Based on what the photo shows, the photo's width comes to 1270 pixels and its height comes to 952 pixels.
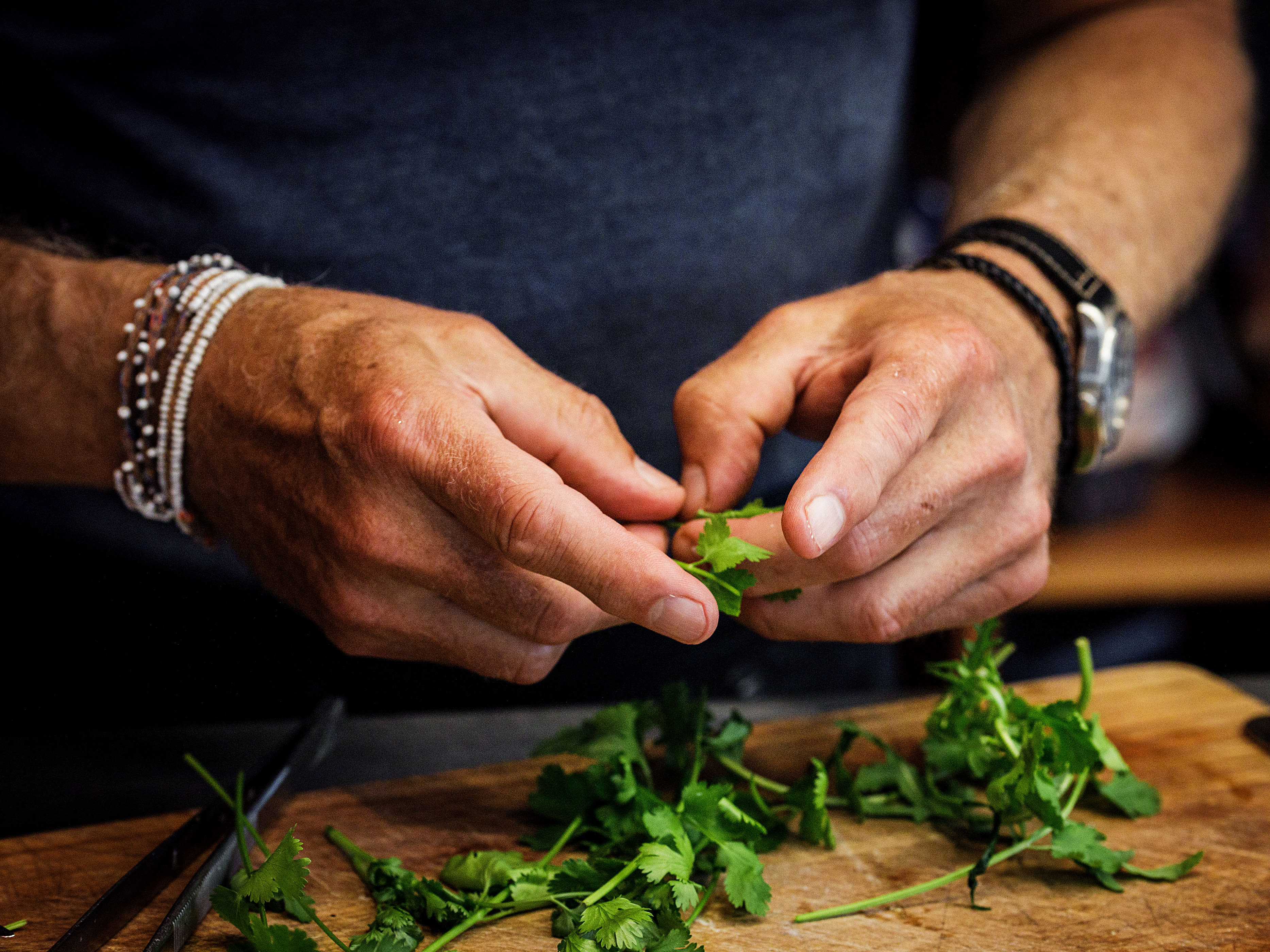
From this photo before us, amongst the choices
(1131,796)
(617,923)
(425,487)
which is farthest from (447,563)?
(1131,796)

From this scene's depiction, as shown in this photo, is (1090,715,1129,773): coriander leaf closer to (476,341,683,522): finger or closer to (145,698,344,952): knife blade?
(476,341,683,522): finger

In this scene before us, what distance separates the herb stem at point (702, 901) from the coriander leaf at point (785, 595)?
0.21 m

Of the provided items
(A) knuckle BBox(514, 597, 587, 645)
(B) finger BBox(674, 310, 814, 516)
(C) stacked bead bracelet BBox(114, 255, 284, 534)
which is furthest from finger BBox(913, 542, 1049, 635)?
(C) stacked bead bracelet BBox(114, 255, 284, 534)

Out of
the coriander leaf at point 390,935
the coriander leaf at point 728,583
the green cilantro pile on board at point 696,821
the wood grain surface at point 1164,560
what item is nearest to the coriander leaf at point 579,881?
the green cilantro pile on board at point 696,821

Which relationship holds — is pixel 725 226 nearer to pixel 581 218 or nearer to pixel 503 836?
pixel 581 218

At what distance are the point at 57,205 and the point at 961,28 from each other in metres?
1.30

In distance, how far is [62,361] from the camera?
3.07 ft

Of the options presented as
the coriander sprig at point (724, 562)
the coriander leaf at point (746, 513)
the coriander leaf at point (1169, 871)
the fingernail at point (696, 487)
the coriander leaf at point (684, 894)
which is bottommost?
the coriander leaf at point (1169, 871)

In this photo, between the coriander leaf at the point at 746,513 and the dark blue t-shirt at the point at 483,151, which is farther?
the dark blue t-shirt at the point at 483,151

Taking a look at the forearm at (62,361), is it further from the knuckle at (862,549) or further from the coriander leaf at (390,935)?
the knuckle at (862,549)

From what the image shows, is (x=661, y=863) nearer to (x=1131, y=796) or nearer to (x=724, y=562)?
(x=724, y=562)

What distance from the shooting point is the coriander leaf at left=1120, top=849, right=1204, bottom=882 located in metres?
0.78

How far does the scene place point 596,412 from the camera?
807 millimetres

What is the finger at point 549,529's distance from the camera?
65cm
